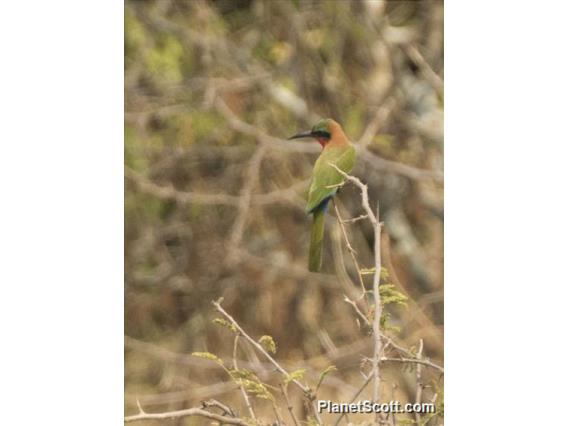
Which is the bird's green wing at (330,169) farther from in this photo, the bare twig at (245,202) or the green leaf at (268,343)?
the green leaf at (268,343)

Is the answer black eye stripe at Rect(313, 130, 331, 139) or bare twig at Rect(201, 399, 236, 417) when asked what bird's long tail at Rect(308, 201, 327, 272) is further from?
bare twig at Rect(201, 399, 236, 417)

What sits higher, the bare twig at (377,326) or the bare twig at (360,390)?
the bare twig at (377,326)

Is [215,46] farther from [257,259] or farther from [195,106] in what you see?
[257,259]

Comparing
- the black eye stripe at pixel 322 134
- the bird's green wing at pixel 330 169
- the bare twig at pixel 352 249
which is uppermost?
the black eye stripe at pixel 322 134

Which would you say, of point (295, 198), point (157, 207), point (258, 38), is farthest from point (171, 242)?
point (258, 38)

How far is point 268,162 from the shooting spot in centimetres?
313

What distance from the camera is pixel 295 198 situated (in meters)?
Result: 3.09

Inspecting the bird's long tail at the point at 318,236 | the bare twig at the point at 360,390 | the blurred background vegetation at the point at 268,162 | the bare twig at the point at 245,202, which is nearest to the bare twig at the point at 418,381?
the bare twig at the point at 360,390

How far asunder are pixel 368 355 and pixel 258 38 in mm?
976

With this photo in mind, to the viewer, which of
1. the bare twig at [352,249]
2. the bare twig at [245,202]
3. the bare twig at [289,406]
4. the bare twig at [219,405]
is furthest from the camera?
the bare twig at [245,202]

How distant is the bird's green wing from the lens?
2900 millimetres

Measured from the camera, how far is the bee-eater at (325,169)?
9.52 feet

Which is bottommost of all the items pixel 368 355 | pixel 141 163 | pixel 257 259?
pixel 368 355

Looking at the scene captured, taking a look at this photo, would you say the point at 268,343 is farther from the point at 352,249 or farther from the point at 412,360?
the point at 412,360
